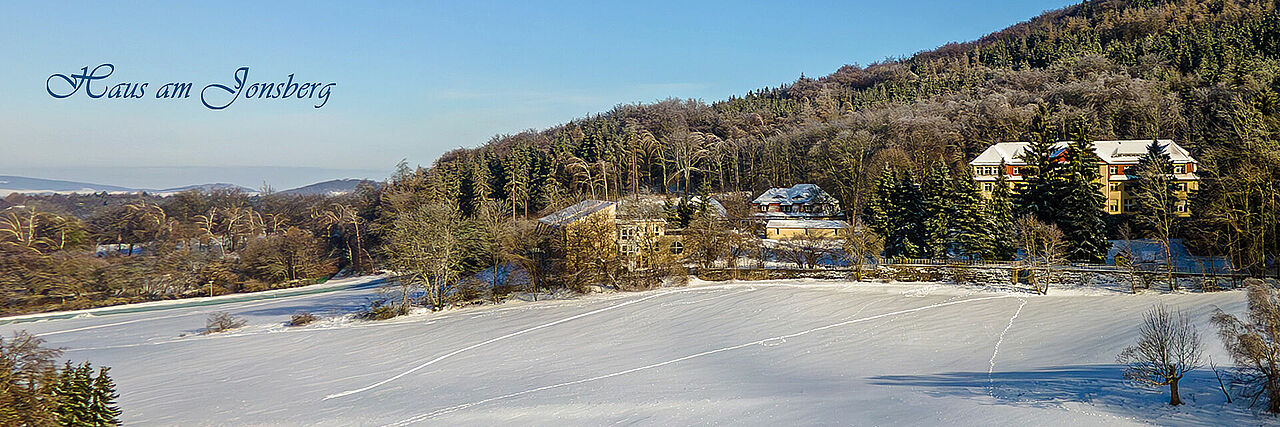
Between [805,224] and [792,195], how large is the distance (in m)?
6.50

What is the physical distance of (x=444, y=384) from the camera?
19.8 metres

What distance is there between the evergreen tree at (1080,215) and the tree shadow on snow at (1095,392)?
15.2 m

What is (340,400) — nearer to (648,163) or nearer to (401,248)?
(401,248)

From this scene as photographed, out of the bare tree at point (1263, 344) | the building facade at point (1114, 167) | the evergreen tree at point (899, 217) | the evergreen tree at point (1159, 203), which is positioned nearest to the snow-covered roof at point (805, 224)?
the evergreen tree at point (899, 217)

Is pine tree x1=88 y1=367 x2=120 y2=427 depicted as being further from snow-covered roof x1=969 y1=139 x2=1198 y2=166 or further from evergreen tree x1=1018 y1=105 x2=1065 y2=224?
snow-covered roof x1=969 y1=139 x2=1198 y2=166

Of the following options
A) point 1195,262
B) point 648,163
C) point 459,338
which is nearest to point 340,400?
point 459,338

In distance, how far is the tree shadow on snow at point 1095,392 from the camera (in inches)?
495

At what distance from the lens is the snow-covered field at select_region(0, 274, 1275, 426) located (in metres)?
14.6

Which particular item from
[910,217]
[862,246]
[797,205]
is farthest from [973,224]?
[797,205]

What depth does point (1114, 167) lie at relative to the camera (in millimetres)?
38031

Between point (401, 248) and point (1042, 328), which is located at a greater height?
point (401, 248)

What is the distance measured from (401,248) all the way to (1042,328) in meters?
26.0

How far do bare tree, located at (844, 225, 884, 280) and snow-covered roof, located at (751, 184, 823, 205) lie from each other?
44.7 feet

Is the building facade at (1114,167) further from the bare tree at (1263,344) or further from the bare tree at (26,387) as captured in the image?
the bare tree at (26,387)
